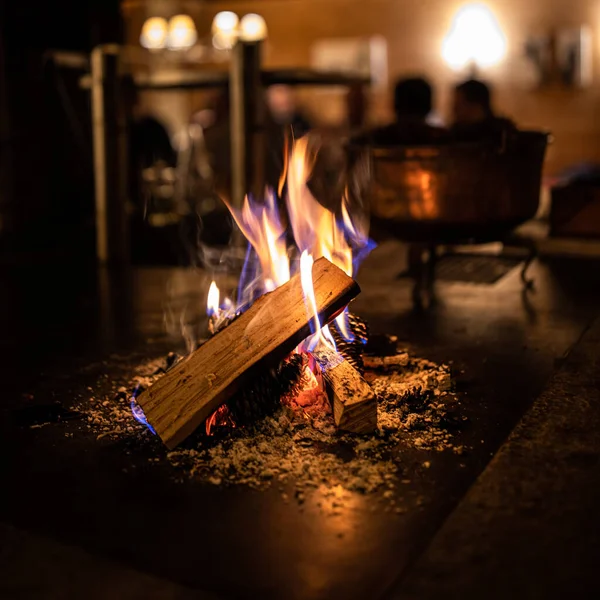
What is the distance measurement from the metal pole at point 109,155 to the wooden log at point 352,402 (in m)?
4.12

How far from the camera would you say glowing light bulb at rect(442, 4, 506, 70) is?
11.9 metres

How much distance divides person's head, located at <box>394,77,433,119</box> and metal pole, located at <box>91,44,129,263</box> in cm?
233

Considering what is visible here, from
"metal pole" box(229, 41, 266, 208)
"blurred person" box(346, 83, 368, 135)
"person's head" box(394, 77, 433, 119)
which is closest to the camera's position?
"metal pole" box(229, 41, 266, 208)

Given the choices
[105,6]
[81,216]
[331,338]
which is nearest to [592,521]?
[331,338]

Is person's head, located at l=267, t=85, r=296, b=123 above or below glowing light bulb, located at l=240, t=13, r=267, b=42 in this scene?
below

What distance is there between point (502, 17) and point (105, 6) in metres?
6.08

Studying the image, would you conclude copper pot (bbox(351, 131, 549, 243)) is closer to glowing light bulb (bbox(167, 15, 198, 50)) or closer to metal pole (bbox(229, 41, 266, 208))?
metal pole (bbox(229, 41, 266, 208))

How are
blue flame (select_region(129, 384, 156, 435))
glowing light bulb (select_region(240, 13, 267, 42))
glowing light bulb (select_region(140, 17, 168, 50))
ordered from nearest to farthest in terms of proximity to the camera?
blue flame (select_region(129, 384, 156, 435)) → glowing light bulb (select_region(140, 17, 168, 50)) → glowing light bulb (select_region(240, 13, 267, 42))

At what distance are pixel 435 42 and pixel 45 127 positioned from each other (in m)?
6.74

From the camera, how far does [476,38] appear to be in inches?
473

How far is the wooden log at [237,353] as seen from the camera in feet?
9.30

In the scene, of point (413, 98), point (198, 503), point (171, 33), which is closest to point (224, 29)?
point (171, 33)

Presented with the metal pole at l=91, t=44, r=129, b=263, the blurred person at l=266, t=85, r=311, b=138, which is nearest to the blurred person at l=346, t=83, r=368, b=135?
the blurred person at l=266, t=85, r=311, b=138

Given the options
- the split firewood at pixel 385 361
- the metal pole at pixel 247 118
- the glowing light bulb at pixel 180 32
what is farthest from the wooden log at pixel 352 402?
the glowing light bulb at pixel 180 32
